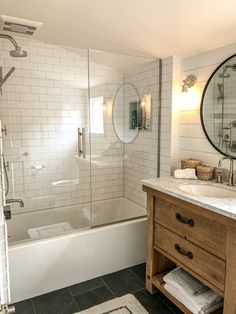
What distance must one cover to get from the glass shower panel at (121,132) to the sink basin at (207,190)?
2.55ft

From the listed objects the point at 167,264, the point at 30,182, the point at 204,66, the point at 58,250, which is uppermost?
the point at 204,66

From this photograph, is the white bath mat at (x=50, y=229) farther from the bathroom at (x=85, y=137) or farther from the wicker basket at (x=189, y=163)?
the wicker basket at (x=189, y=163)

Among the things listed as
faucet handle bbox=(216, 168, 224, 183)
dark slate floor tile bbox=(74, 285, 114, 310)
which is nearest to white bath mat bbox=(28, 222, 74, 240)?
dark slate floor tile bbox=(74, 285, 114, 310)

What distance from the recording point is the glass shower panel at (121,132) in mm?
2645

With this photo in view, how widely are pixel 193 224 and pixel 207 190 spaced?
44cm

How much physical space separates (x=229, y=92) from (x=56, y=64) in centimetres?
192

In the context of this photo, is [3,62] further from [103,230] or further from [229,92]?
[229,92]

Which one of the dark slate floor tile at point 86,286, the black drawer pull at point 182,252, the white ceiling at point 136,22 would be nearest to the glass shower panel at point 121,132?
the white ceiling at point 136,22

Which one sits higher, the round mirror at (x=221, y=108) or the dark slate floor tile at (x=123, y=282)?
the round mirror at (x=221, y=108)

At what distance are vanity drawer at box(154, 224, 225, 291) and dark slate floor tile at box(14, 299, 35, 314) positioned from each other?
1.06m

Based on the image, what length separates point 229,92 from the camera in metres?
1.96

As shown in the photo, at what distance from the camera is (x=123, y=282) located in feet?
7.06

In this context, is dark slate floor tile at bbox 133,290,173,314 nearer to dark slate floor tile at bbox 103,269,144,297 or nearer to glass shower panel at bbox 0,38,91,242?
dark slate floor tile at bbox 103,269,144,297

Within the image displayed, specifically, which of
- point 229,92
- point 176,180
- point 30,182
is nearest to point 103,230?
point 176,180
